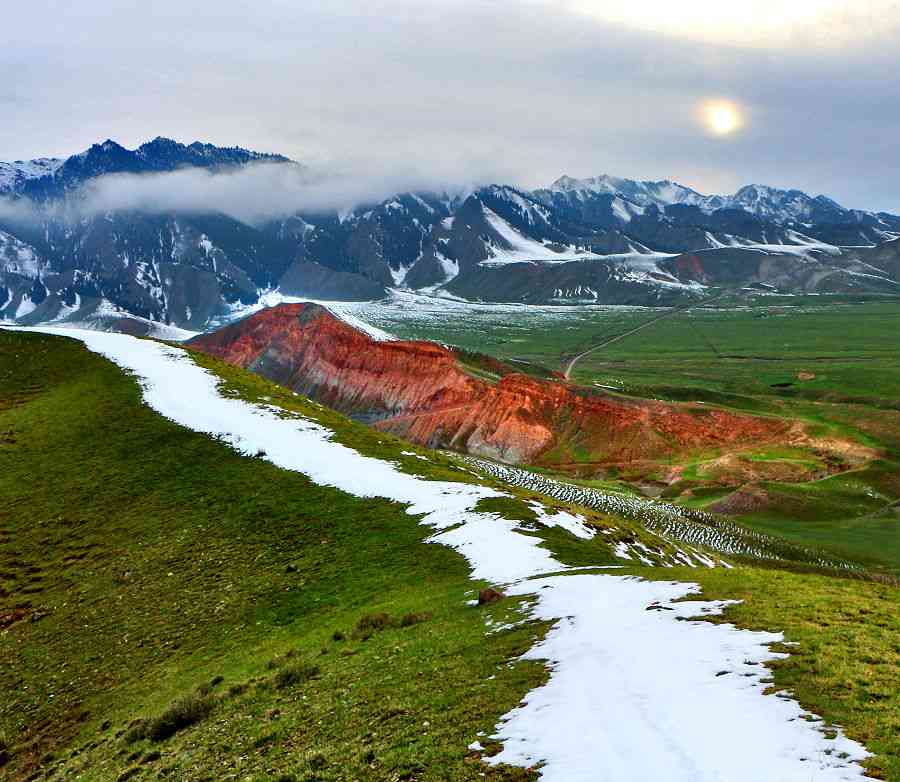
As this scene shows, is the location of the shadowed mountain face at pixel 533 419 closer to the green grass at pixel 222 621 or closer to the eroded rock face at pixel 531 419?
the eroded rock face at pixel 531 419

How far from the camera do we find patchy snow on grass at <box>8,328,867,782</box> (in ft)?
39.0

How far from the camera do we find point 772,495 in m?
90.8

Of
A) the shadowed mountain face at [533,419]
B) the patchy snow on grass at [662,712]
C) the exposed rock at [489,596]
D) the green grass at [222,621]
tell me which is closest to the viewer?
the patchy snow on grass at [662,712]

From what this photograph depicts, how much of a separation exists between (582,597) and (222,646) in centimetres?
1366

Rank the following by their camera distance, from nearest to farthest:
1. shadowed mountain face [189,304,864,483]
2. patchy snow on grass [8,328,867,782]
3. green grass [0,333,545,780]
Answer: patchy snow on grass [8,328,867,782]
green grass [0,333,545,780]
shadowed mountain face [189,304,864,483]

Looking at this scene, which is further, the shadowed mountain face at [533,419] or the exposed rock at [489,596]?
the shadowed mountain face at [533,419]

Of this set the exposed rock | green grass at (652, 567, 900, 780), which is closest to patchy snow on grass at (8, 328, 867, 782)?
green grass at (652, 567, 900, 780)

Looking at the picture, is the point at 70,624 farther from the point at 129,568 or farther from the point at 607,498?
the point at 607,498

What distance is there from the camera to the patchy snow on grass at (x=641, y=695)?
11883 millimetres

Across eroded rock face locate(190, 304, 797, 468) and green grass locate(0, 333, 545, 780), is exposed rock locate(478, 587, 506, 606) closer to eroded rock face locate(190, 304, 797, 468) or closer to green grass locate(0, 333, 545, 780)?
green grass locate(0, 333, 545, 780)

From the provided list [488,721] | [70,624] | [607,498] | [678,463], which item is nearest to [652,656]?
[488,721]

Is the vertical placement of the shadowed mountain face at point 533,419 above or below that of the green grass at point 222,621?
below

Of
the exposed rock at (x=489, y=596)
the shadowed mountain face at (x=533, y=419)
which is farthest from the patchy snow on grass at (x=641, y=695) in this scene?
the shadowed mountain face at (x=533, y=419)

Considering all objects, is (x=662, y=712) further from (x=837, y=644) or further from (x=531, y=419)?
(x=531, y=419)
